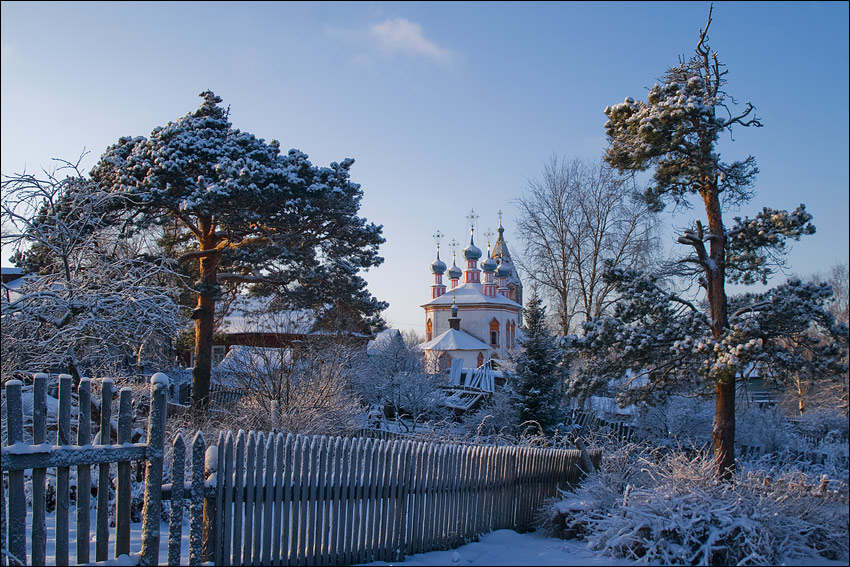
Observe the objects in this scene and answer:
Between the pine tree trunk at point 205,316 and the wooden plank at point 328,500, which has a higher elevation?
the pine tree trunk at point 205,316

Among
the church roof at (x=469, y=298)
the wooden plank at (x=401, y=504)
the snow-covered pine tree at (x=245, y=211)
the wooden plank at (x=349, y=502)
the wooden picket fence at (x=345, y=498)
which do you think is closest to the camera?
the wooden picket fence at (x=345, y=498)

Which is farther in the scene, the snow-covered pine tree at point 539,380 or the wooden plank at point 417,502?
the snow-covered pine tree at point 539,380

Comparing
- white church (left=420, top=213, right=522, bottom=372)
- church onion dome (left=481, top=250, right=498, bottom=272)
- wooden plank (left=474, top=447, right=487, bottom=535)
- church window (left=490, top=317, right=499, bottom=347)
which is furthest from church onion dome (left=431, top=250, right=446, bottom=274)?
wooden plank (left=474, top=447, right=487, bottom=535)

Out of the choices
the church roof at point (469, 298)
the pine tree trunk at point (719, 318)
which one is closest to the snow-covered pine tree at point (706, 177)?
the pine tree trunk at point (719, 318)

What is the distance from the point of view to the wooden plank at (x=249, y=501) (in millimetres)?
5316

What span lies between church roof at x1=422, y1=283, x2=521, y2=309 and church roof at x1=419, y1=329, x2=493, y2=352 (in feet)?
14.1

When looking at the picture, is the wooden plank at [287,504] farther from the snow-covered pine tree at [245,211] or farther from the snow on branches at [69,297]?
the snow-covered pine tree at [245,211]

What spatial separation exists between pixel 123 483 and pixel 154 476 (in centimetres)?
23

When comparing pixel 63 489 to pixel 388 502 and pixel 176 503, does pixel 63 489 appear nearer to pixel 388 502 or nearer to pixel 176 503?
pixel 176 503

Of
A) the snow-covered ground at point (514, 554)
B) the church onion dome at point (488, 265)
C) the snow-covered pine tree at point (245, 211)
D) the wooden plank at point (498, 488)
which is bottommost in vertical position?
the snow-covered ground at point (514, 554)

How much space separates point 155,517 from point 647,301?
802cm

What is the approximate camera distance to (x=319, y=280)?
1661 cm

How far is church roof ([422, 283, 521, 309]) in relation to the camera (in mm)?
53938

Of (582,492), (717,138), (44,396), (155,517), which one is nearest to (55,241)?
(44,396)
